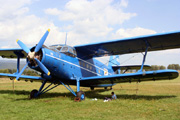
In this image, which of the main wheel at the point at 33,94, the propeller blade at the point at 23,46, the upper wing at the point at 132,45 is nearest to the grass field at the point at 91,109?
the main wheel at the point at 33,94

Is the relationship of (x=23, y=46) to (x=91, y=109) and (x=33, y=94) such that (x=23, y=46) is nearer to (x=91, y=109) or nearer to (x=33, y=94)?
(x=33, y=94)

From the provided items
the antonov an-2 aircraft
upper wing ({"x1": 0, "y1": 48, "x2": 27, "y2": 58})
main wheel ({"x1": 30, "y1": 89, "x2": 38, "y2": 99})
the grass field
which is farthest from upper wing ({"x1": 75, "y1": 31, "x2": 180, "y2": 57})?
upper wing ({"x1": 0, "y1": 48, "x2": 27, "y2": 58})

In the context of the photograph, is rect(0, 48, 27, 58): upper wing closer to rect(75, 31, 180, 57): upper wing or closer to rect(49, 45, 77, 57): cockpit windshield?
rect(49, 45, 77, 57): cockpit windshield

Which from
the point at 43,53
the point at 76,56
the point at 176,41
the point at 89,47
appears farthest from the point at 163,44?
the point at 43,53

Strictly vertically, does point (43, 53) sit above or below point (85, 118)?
above

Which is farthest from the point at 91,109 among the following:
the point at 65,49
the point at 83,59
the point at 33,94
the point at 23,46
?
the point at 83,59

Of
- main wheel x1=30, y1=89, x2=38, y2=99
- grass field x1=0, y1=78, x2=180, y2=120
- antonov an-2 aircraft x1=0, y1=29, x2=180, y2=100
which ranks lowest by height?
grass field x1=0, y1=78, x2=180, y2=120

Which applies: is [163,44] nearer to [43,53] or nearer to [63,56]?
[63,56]

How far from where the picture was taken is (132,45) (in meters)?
10.5

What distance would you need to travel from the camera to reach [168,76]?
9.05m

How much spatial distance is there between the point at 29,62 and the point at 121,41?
16.3 feet

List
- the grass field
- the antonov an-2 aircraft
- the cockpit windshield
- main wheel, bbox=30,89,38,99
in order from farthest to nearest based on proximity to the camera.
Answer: main wheel, bbox=30,89,38,99 → the cockpit windshield → the antonov an-2 aircraft → the grass field

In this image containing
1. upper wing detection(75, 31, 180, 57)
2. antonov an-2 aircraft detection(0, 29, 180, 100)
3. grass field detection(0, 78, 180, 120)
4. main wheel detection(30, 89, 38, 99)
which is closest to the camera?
grass field detection(0, 78, 180, 120)

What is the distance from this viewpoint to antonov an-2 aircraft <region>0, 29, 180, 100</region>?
8.04 m
